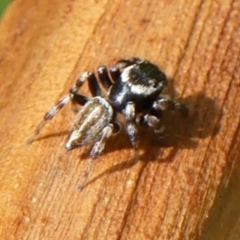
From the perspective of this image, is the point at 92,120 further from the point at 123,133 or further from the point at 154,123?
the point at 154,123

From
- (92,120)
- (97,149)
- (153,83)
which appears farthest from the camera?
(92,120)

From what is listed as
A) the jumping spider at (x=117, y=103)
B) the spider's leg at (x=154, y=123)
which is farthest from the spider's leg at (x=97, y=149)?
the spider's leg at (x=154, y=123)

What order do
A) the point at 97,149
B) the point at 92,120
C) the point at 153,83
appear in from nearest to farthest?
the point at 97,149
the point at 153,83
the point at 92,120

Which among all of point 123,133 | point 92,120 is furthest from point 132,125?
point 92,120

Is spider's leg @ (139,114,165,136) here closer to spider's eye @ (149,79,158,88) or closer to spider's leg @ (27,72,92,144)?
spider's eye @ (149,79,158,88)

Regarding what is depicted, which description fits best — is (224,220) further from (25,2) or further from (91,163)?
(25,2)

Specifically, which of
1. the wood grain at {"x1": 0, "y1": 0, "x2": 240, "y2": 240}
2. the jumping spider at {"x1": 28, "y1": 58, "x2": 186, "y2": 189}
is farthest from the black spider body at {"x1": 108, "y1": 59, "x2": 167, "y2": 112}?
the wood grain at {"x1": 0, "y1": 0, "x2": 240, "y2": 240}
